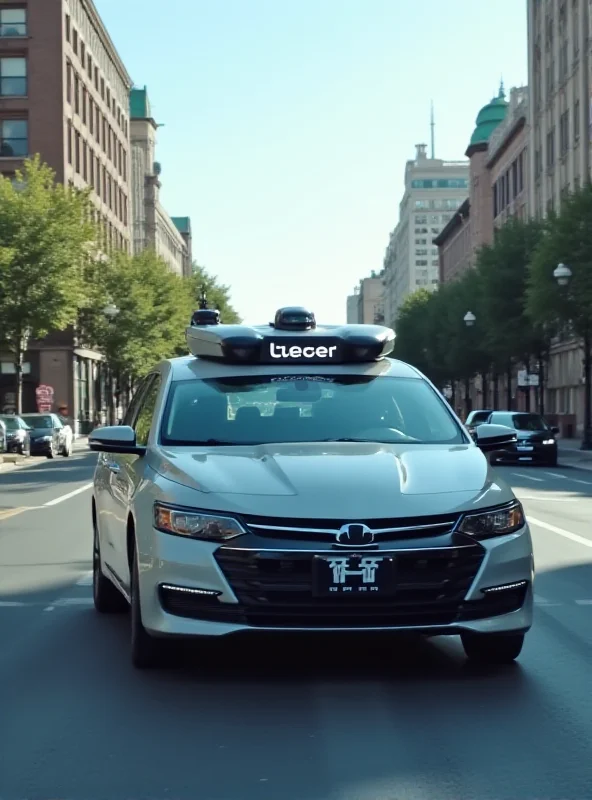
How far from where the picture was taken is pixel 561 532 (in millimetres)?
16781

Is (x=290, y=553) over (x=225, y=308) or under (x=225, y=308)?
under

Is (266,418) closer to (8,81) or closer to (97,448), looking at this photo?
(97,448)

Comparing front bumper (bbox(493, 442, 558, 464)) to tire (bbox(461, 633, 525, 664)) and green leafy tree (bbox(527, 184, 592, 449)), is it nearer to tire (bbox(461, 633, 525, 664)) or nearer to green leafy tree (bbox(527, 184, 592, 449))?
green leafy tree (bbox(527, 184, 592, 449))

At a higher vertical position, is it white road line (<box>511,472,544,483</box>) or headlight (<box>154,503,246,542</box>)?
headlight (<box>154,503,246,542</box>)

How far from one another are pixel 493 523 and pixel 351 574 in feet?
2.64

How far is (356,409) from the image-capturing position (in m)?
8.24

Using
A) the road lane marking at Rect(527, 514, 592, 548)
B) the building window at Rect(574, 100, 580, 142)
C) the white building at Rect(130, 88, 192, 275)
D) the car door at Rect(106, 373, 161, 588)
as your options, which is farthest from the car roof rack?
the white building at Rect(130, 88, 192, 275)

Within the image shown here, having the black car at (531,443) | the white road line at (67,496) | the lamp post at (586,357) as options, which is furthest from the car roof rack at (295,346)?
the lamp post at (586,357)

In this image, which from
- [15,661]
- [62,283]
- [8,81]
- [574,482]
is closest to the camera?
[15,661]

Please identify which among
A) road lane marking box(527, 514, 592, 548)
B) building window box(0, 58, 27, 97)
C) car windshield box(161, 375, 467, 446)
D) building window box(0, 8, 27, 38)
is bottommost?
road lane marking box(527, 514, 592, 548)

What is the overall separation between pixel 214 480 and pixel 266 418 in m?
1.15

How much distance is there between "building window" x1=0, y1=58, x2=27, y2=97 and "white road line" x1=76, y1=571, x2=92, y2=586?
61858 millimetres

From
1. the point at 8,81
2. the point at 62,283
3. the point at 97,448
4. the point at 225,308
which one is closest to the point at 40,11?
the point at 8,81

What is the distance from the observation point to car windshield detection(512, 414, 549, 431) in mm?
38547
